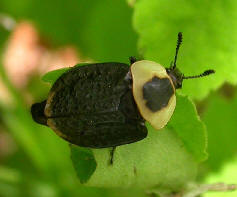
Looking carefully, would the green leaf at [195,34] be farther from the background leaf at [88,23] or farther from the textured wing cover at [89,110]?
the background leaf at [88,23]

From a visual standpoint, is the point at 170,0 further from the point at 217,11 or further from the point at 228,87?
the point at 228,87

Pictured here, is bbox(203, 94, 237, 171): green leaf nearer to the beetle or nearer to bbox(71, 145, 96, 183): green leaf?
the beetle

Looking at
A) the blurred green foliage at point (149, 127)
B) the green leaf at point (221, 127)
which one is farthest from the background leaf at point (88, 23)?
the green leaf at point (221, 127)

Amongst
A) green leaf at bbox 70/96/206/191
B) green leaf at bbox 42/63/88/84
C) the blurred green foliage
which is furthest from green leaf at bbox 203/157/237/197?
green leaf at bbox 42/63/88/84

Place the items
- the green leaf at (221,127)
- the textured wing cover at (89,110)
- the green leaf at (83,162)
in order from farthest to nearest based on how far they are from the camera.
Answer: the green leaf at (221,127) → the textured wing cover at (89,110) → the green leaf at (83,162)

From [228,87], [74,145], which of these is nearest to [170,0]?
[74,145]

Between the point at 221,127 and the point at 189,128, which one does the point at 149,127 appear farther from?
the point at 221,127

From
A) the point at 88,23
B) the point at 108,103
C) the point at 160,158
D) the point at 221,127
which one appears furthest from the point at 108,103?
the point at 88,23
